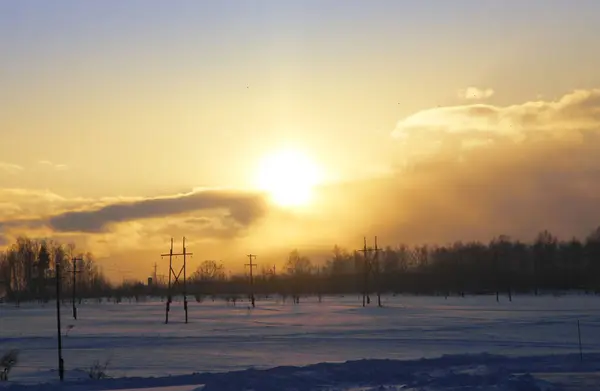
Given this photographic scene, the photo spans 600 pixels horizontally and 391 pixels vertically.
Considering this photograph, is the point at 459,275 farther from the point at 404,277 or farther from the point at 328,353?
the point at 328,353

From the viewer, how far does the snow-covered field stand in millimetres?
14625

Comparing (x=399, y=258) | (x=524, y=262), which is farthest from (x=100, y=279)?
(x=524, y=262)

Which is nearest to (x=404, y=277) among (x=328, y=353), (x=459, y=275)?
(x=459, y=275)

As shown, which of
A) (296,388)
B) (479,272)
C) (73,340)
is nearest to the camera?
(296,388)

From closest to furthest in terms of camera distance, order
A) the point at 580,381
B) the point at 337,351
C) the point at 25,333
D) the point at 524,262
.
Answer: the point at 580,381 → the point at 337,351 → the point at 25,333 → the point at 524,262

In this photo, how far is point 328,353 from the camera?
2256cm

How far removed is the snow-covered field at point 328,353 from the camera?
14625 millimetres

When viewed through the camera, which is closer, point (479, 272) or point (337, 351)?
point (337, 351)

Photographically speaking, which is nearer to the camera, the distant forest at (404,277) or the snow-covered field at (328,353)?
the snow-covered field at (328,353)

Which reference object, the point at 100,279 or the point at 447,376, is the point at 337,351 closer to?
the point at 447,376

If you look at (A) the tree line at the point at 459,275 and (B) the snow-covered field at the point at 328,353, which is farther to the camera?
(A) the tree line at the point at 459,275

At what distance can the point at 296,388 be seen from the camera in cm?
1382

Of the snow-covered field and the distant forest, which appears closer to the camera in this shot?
the snow-covered field

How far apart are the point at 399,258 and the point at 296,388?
147 metres
